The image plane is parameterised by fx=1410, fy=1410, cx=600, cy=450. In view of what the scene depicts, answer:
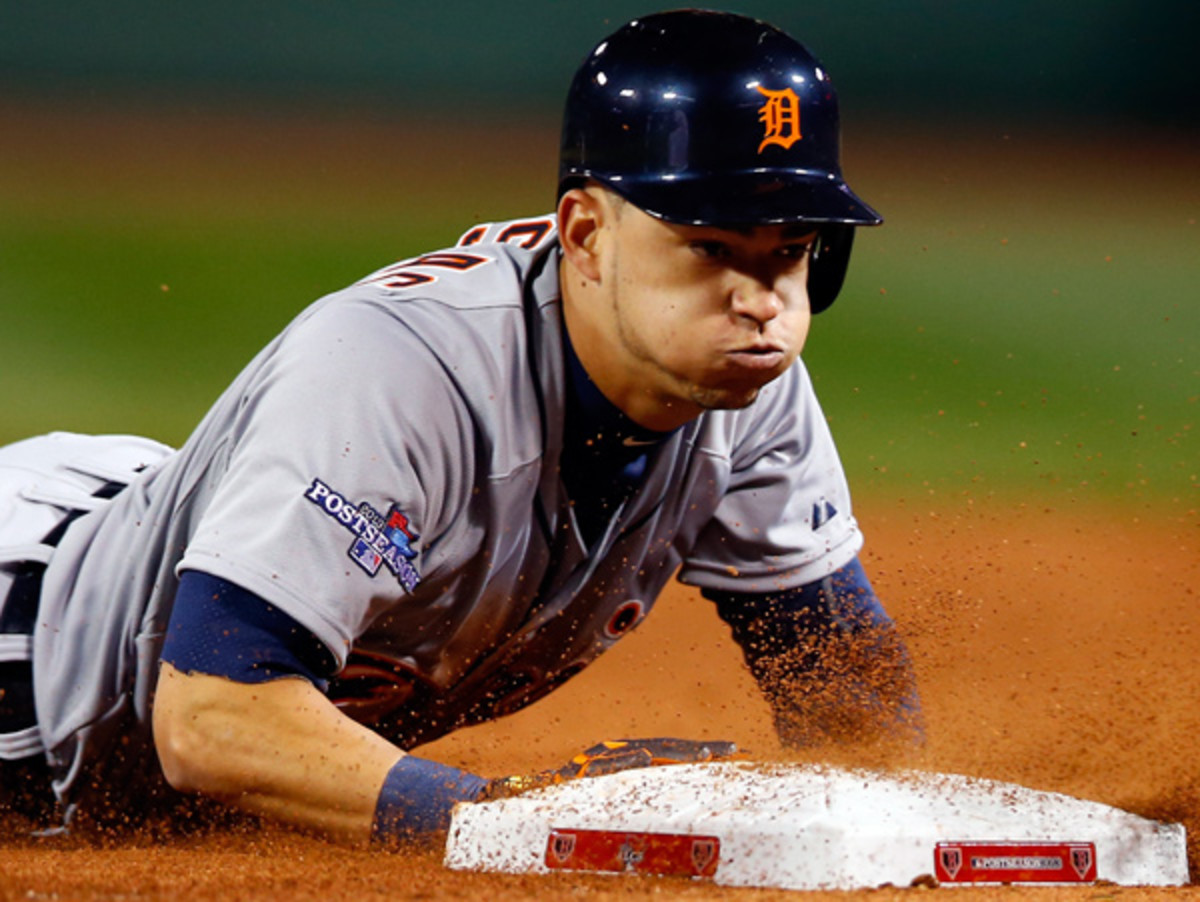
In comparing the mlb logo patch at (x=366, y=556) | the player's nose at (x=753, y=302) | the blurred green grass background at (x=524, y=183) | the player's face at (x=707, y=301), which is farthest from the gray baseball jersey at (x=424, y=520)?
the blurred green grass background at (x=524, y=183)

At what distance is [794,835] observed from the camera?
4.53 ft

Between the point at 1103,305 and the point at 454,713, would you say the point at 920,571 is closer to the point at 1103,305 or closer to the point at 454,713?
the point at 454,713

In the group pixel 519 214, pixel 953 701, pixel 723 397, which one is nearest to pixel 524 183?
pixel 519 214

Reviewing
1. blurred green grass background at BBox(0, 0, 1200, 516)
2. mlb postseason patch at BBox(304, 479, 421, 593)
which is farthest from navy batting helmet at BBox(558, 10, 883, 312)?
blurred green grass background at BBox(0, 0, 1200, 516)

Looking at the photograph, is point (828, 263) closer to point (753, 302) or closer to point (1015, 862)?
point (753, 302)

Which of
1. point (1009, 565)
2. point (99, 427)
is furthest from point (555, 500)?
point (99, 427)

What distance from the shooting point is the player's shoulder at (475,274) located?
5.48 feet

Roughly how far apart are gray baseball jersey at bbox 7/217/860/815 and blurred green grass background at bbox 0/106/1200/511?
3.90 metres

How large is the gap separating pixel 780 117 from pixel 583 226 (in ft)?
0.85

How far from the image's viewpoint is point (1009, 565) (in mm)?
4270

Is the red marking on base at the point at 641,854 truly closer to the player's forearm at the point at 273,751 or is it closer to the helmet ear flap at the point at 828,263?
the player's forearm at the point at 273,751

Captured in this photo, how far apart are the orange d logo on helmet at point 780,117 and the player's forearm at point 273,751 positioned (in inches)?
31.1

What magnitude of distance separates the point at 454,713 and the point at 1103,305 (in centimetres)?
549

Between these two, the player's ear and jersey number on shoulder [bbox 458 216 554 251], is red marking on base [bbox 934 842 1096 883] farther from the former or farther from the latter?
jersey number on shoulder [bbox 458 216 554 251]
